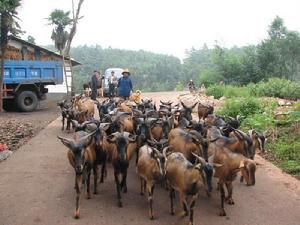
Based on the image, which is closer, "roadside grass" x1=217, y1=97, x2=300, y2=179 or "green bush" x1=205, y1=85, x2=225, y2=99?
"roadside grass" x1=217, y1=97, x2=300, y2=179

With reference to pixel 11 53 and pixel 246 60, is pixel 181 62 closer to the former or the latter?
pixel 246 60

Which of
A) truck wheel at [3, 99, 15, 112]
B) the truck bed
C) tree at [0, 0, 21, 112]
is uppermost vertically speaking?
tree at [0, 0, 21, 112]

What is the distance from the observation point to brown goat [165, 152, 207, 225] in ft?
22.6

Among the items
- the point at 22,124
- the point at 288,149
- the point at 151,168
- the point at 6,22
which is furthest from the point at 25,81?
the point at 151,168

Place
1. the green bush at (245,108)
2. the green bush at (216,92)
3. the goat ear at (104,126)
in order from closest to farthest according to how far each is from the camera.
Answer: the goat ear at (104,126) < the green bush at (245,108) < the green bush at (216,92)

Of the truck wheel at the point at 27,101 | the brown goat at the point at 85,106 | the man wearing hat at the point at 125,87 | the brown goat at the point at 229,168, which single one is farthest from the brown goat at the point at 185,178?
the truck wheel at the point at 27,101

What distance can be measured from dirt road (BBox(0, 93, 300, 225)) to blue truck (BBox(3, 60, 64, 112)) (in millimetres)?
10998

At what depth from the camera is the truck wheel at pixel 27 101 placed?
2125 centimetres

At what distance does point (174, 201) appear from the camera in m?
8.13

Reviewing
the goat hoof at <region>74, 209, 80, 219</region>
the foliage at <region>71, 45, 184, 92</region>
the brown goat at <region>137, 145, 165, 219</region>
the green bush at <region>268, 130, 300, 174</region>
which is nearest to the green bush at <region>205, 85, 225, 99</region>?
the green bush at <region>268, 130, 300, 174</region>

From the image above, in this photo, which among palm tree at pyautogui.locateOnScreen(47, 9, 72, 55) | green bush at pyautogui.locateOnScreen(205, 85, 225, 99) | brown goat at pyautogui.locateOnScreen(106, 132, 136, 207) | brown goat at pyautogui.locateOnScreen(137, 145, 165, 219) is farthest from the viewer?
palm tree at pyautogui.locateOnScreen(47, 9, 72, 55)

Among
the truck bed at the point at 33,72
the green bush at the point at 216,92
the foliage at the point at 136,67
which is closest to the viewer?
the truck bed at the point at 33,72

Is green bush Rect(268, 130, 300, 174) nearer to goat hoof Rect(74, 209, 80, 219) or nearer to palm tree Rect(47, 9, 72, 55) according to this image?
goat hoof Rect(74, 209, 80, 219)

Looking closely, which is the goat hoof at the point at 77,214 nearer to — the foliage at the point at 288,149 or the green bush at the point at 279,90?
the foliage at the point at 288,149
